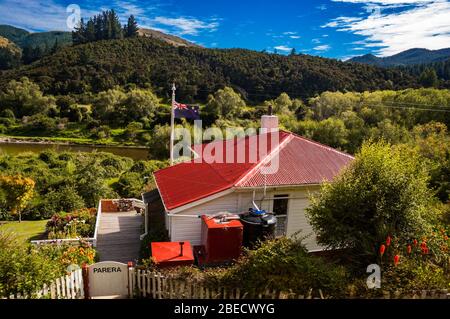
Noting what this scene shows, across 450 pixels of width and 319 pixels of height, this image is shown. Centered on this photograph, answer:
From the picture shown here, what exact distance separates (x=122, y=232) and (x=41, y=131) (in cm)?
6708

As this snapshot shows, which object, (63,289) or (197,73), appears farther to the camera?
(197,73)

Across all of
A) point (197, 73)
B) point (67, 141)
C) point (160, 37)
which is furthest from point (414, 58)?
point (67, 141)

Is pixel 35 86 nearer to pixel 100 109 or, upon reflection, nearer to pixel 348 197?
pixel 100 109

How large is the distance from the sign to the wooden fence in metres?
0.29

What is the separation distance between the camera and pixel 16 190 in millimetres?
17781

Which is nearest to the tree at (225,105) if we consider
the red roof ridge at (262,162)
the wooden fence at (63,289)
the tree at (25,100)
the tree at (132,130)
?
the tree at (132,130)

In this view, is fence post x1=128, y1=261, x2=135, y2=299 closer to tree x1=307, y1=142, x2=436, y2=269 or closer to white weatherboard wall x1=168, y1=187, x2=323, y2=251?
white weatherboard wall x1=168, y1=187, x2=323, y2=251

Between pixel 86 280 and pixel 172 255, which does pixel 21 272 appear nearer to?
pixel 86 280

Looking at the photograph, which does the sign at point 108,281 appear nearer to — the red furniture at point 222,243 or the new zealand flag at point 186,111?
the red furniture at point 222,243

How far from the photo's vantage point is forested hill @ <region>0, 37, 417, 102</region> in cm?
8900

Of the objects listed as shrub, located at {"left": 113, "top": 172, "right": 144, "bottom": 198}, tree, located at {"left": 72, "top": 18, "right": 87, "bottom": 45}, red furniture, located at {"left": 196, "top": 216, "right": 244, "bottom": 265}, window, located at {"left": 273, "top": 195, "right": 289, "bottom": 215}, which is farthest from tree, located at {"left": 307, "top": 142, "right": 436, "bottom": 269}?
tree, located at {"left": 72, "top": 18, "right": 87, "bottom": 45}

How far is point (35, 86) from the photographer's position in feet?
283

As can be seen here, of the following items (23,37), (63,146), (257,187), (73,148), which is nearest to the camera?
(257,187)

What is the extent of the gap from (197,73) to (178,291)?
320ft
